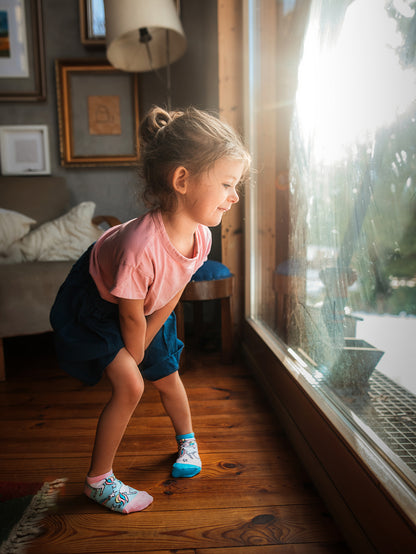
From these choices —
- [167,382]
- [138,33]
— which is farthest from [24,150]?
[167,382]

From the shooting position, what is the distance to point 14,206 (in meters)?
2.27

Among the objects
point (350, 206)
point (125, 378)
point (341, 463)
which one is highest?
point (350, 206)

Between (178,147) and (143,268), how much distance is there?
0.85ft

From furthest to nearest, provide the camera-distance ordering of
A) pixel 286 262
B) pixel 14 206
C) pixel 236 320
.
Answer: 1. pixel 14 206
2. pixel 236 320
3. pixel 286 262

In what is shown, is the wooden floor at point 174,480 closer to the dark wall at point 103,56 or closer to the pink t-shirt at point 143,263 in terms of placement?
the pink t-shirt at point 143,263

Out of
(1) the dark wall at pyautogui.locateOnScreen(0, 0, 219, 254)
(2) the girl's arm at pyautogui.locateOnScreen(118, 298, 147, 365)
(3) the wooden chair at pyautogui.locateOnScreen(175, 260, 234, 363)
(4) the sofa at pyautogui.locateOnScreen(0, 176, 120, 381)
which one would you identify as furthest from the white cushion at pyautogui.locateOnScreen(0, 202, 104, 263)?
(2) the girl's arm at pyautogui.locateOnScreen(118, 298, 147, 365)

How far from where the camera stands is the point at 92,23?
2.37m

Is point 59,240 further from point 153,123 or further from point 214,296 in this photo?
point 153,123

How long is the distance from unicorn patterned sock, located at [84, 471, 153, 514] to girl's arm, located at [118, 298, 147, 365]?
0.27 meters

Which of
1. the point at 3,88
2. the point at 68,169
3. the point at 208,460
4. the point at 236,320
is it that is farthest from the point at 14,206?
the point at 208,460

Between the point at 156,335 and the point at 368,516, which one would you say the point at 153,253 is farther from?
the point at 368,516

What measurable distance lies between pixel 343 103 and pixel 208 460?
936mm

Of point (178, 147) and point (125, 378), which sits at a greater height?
point (178, 147)

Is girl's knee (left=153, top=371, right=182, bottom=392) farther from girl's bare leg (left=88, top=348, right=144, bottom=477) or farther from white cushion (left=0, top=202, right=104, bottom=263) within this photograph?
white cushion (left=0, top=202, right=104, bottom=263)
